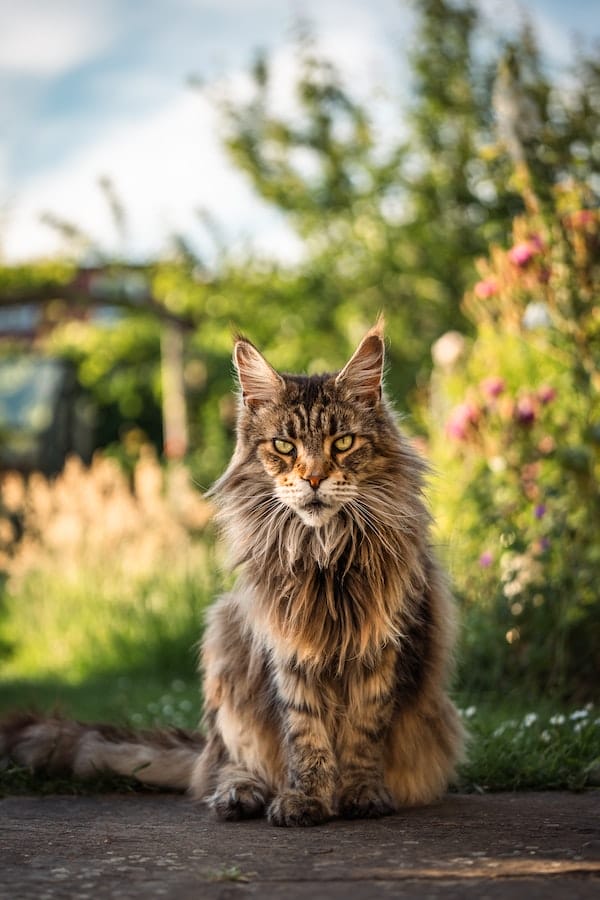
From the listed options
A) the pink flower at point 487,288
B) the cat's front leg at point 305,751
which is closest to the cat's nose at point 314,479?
the cat's front leg at point 305,751

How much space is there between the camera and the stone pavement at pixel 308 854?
223 cm

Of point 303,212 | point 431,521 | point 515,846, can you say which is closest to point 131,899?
point 515,846

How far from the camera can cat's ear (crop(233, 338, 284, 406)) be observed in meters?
Result: 3.53

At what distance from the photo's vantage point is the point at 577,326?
5.77 meters

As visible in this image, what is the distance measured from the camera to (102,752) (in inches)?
155

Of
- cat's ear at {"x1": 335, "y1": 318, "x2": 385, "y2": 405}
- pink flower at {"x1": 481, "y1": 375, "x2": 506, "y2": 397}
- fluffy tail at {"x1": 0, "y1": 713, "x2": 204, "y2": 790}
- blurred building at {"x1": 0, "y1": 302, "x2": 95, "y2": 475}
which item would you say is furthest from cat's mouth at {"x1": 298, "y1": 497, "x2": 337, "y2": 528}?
blurred building at {"x1": 0, "y1": 302, "x2": 95, "y2": 475}

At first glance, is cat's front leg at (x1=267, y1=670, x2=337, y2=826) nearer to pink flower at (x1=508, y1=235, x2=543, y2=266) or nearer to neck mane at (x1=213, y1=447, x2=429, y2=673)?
neck mane at (x1=213, y1=447, x2=429, y2=673)

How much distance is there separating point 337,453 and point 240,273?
10201mm

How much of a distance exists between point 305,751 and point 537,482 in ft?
9.66

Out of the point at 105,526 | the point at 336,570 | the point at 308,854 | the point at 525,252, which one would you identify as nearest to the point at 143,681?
the point at 105,526

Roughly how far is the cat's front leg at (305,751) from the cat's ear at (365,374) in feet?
2.98

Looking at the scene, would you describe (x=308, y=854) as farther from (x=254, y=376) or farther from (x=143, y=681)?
(x=143, y=681)

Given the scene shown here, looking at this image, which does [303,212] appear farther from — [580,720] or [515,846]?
[515,846]

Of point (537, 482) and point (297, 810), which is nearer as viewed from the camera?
point (297, 810)
